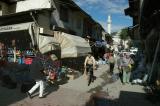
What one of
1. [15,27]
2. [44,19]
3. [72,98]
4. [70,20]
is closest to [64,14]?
[70,20]

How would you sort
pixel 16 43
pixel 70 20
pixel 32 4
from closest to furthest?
pixel 16 43
pixel 32 4
pixel 70 20

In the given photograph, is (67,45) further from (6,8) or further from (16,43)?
(6,8)

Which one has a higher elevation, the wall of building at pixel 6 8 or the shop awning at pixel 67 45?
the wall of building at pixel 6 8

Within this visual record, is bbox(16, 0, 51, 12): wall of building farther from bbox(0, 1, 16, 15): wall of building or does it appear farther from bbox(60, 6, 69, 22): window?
bbox(60, 6, 69, 22): window

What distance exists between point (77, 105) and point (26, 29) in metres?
8.26

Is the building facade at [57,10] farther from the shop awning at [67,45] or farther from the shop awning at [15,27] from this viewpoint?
the shop awning at [15,27]

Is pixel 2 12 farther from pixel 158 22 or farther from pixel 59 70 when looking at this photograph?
pixel 158 22

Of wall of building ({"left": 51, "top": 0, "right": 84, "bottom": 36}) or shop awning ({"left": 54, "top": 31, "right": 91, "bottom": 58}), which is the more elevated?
wall of building ({"left": 51, "top": 0, "right": 84, "bottom": 36})

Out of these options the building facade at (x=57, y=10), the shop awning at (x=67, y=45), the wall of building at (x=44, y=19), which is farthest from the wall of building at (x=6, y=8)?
the shop awning at (x=67, y=45)

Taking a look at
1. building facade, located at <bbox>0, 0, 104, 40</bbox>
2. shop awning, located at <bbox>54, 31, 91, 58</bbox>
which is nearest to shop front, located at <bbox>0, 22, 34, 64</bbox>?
shop awning, located at <bbox>54, 31, 91, 58</bbox>

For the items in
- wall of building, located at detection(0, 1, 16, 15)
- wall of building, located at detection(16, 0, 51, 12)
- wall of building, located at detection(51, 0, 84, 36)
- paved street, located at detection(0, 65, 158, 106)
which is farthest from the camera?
wall of building, located at detection(51, 0, 84, 36)

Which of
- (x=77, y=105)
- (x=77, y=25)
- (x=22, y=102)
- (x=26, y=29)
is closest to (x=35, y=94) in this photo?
(x=22, y=102)

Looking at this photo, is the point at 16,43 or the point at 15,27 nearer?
the point at 15,27

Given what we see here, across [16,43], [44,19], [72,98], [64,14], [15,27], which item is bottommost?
[72,98]
